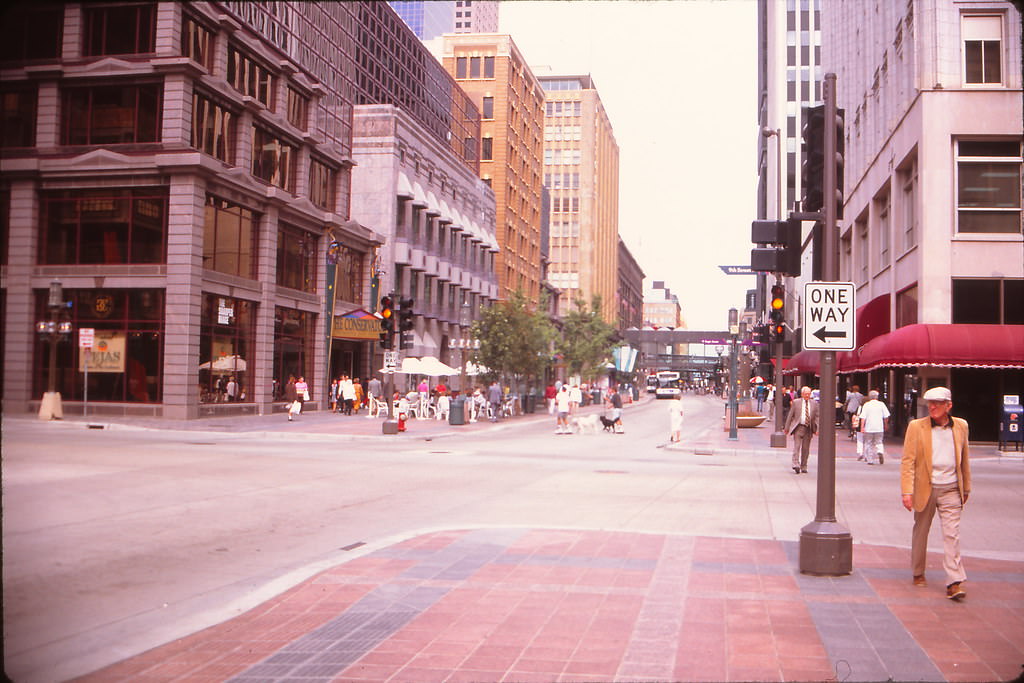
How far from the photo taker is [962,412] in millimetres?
28672

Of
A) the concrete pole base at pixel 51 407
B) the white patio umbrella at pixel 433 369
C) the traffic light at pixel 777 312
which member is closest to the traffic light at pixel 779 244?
the concrete pole base at pixel 51 407

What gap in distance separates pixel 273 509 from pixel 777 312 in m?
16.0

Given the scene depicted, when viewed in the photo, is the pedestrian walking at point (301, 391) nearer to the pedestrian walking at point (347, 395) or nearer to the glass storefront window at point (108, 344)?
the pedestrian walking at point (347, 395)

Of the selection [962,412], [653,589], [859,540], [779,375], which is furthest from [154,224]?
[962,412]

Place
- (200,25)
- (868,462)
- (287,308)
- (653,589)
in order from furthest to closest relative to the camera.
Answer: (287,308), (868,462), (653,589), (200,25)

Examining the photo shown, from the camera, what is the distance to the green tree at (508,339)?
148 feet

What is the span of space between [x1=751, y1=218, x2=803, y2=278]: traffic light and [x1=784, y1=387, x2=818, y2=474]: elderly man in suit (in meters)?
10.0

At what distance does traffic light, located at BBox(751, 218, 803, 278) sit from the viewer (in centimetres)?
964

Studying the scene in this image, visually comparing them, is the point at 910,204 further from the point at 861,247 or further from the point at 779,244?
the point at 779,244

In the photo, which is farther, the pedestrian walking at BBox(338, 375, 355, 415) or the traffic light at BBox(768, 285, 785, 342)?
the pedestrian walking at BBox(338, 375, 355, 415)

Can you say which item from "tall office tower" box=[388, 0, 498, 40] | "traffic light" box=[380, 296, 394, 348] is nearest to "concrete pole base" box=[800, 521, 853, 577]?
"tall office tower" box=[388, 0, 498, 40]

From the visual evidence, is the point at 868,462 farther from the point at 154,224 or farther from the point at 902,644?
the point at 154,224

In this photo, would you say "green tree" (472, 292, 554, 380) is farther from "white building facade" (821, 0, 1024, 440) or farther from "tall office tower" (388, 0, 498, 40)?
"tall office tower" (388, 0, 498, 40)

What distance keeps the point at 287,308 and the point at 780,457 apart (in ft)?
62.7
